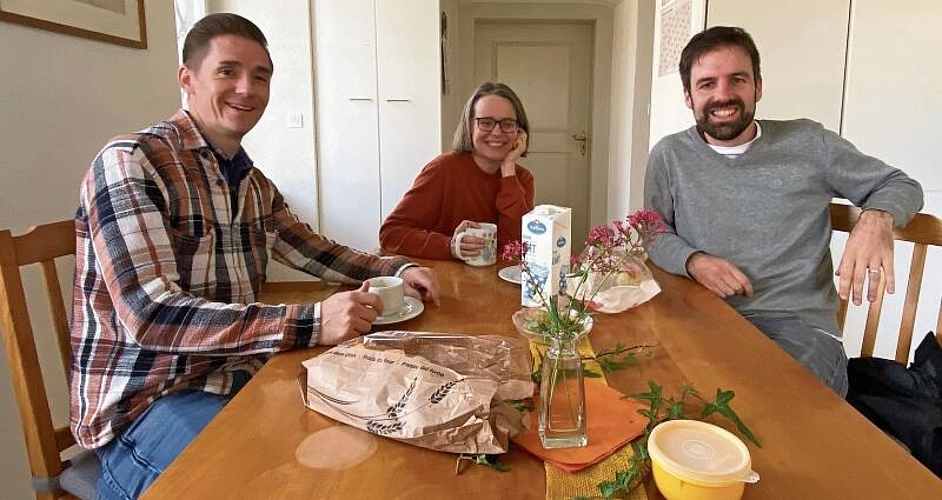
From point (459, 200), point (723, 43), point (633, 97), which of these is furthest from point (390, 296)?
point (633, 97)

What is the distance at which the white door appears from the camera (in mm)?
5363

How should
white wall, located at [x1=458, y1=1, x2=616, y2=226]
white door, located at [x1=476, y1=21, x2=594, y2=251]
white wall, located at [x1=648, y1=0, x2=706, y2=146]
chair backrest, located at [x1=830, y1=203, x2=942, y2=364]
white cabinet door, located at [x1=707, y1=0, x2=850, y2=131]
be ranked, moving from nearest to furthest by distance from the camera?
chair backrest, located at [x1=830, y1=203, x2=942, y2=364] < white cabinet door, located at [x1=707, y1=0, x2=850, y2=131] < white wall, located at [x1=648, y1=0, x2=706, y2=146] < white wall, located at [x1=458, y1=1, x2=616, y2=226] < white door, located at [x1=476, y1=21, x2=594, y2=251]

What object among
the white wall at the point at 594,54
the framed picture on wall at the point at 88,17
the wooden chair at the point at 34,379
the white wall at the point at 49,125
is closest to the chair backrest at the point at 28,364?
the wooden chair at the point at 34,379

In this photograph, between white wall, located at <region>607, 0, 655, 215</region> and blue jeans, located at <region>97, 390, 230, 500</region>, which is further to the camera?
white wall, located at <region>607, 0, 655, 215</region>

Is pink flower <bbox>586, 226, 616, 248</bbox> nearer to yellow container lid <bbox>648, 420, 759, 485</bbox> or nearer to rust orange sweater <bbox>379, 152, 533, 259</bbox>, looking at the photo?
yellow container lid <bbox>648, 420, 759, 485</bbox>

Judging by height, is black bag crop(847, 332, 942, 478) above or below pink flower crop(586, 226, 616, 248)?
below

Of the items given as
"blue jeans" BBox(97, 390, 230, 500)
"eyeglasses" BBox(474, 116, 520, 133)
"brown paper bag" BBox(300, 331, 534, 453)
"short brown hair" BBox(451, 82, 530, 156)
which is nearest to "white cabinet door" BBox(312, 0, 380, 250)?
"short brown hair" BBox(451, 82, 530, 156)

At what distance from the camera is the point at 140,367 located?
105cm

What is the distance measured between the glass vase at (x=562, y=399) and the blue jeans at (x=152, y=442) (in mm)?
575

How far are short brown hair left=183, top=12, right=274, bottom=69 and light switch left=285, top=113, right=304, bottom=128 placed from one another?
2.91 m

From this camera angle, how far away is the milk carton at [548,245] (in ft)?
3.59

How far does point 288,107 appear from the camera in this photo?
4.09 m

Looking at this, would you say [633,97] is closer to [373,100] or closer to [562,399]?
[373,100]

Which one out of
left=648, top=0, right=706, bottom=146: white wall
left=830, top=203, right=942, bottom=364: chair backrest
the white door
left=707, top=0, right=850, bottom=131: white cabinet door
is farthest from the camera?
the white door
